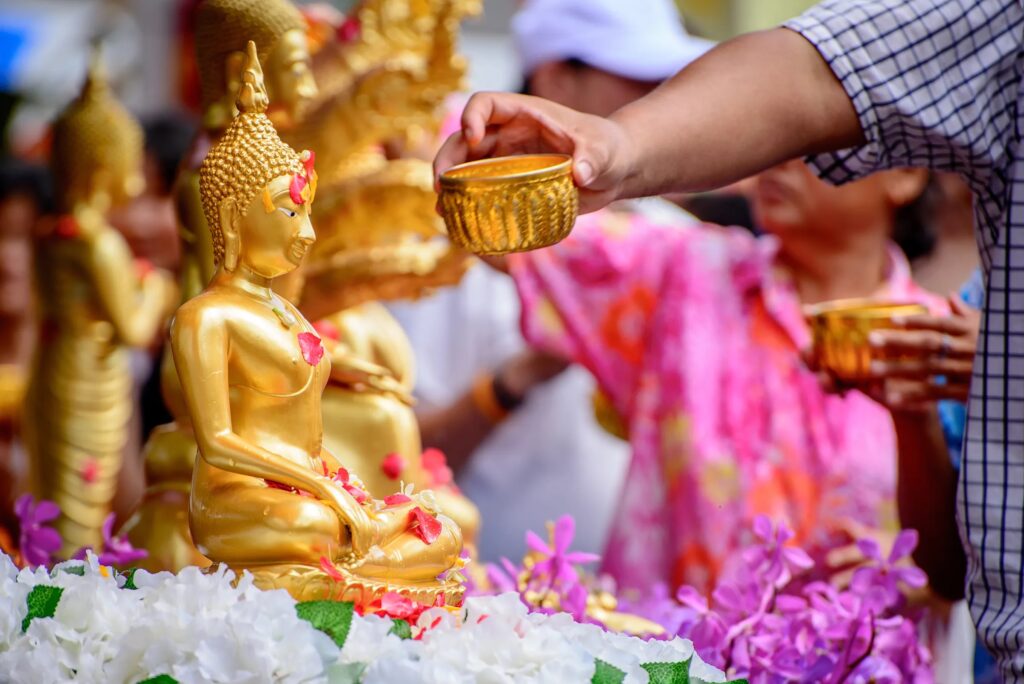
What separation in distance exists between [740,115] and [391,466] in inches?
Result: 16.7

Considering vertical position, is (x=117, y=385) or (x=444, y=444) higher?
(x=117, y=385)

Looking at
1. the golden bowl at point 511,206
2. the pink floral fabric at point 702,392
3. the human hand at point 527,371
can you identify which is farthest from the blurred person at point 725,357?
the golden bowl at point 511,206

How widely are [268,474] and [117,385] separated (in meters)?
1.27

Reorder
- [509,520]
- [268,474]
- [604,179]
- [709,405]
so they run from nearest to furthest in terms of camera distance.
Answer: [268,474] → [604,179] → [709,405] → [509,520]

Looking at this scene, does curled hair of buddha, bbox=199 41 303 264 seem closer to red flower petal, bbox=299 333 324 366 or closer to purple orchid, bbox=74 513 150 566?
red flower petal, bbox=299 333 324 366

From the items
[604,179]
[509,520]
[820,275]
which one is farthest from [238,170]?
[509,520]

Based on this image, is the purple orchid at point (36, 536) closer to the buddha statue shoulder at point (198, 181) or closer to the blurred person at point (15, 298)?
the buddha statue shoulder at point (198, 181)

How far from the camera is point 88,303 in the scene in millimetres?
2100

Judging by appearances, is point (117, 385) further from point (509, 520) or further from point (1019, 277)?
point (1019, 277)

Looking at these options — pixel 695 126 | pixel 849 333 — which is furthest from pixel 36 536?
pixel 849 333

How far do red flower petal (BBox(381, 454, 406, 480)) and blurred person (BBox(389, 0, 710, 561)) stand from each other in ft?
3.36

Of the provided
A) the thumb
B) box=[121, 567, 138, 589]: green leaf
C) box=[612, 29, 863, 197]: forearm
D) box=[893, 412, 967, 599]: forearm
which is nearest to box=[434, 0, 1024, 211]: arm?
box=[612, 29, 863, 197]: forearm

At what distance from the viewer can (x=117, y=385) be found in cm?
210

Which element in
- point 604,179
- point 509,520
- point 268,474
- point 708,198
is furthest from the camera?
point 708,198
